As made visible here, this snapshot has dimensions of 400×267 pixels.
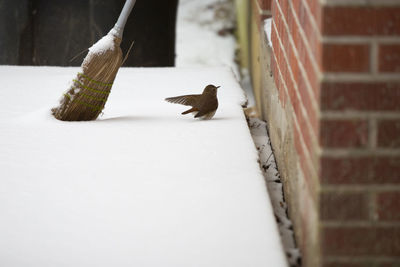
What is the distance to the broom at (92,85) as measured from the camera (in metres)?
2.90

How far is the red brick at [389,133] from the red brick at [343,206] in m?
0.12

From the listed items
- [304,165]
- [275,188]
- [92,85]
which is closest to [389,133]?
[304,165]

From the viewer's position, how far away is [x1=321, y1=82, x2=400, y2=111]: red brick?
4.75 feet

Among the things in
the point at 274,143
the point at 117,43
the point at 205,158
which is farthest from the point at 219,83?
the point at 205,158

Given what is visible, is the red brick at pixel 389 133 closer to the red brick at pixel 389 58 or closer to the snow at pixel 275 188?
the red brick at pixel 389 58

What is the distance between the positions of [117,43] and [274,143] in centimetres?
83

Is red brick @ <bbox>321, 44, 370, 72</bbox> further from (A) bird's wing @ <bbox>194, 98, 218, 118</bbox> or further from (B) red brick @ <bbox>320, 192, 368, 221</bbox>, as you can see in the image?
(A) bird's wing @ <bbox>194, 98, 218, 118</bbox>

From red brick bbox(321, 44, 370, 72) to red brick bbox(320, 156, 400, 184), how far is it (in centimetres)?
19

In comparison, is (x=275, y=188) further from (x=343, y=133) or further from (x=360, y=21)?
(x=360, y=21)

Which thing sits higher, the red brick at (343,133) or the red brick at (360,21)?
the red brick at (360,21)

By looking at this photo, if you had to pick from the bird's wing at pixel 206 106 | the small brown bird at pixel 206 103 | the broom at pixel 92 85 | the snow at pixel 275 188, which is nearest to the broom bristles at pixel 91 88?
the broom at pixel 92 85

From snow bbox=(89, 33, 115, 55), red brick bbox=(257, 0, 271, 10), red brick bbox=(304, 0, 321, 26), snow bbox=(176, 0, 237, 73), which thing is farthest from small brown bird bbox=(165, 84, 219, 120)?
snow bbox=(176, 0, 237, 73)

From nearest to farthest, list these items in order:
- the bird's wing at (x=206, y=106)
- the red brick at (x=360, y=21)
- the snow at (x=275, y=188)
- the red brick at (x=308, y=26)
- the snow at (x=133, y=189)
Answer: the red brick at (x=360, y=21)
the red brick at (x=308, y=26)
the snow at (x=133, y=189)
the snow at (x=275, y=188)
the bird's wing at (x=206, y=106)

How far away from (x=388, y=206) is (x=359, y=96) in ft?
0.80
